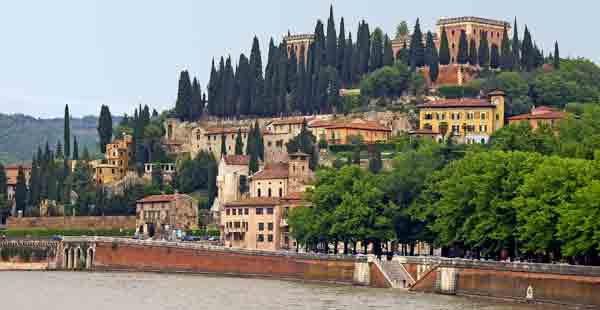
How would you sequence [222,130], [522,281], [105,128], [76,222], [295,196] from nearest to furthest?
[522,281] → [295,196] → [76,222] → [222,130] → [105,128]

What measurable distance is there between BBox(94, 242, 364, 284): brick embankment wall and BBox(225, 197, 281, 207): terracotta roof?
8.46m

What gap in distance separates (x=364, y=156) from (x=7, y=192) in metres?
31.4

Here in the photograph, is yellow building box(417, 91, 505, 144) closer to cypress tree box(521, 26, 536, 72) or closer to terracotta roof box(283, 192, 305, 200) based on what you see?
cypress tree box(521, 26, 536, 72)

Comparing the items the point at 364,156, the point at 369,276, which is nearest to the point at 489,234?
the point at 369,276

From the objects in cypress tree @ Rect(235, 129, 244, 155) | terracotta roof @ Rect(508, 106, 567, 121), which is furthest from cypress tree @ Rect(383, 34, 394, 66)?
cypress tree @ Rect(235, 129, 244, 155)

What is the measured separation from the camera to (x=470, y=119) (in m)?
136

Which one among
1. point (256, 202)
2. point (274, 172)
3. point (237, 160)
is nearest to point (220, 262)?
point (256, 202)

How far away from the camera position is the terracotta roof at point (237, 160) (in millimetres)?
131613

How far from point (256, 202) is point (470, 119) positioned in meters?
25.0

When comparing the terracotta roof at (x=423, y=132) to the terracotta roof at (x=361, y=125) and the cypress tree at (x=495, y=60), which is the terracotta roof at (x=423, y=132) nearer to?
the terracotta roof at (x=361, y=125)

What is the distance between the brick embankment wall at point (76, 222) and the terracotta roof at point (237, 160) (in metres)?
8.81

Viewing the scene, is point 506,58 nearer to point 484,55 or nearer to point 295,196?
point 484,55

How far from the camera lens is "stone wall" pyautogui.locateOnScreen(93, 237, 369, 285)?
9475 cm

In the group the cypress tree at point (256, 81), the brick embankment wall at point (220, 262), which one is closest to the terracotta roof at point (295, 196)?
the brick embankment wall at point (220, 262)
